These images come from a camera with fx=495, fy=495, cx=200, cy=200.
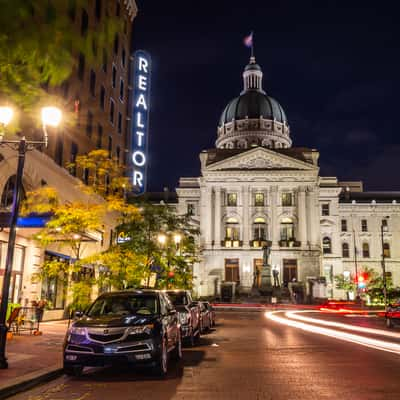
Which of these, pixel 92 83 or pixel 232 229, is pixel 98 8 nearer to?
pixel 92 83

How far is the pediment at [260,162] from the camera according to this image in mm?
77125

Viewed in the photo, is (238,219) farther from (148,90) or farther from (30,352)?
(30,352)

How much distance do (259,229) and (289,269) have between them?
770cm

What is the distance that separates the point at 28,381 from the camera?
9188 millimetres

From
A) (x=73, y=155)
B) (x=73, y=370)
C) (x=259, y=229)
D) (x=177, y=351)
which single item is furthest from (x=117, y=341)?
(x=259, y=229)

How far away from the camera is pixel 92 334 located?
9859mm

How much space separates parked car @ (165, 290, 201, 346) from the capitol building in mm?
53119

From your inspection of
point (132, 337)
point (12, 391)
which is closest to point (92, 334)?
point (132, 337)

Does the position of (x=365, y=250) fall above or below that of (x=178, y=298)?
above

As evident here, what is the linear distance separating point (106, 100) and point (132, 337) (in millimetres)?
27369

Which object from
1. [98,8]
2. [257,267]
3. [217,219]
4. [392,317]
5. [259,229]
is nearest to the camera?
[392,317]

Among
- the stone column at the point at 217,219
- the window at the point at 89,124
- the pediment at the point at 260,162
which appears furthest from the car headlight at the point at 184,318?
the pediment at the point at 260,162

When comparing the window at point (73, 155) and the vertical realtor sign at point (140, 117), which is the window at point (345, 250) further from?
the window at point (73, 155)

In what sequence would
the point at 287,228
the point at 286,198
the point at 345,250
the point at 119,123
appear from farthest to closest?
the point at 345,250, the point at 286,198, the point at 287,228, the point at 119,123
